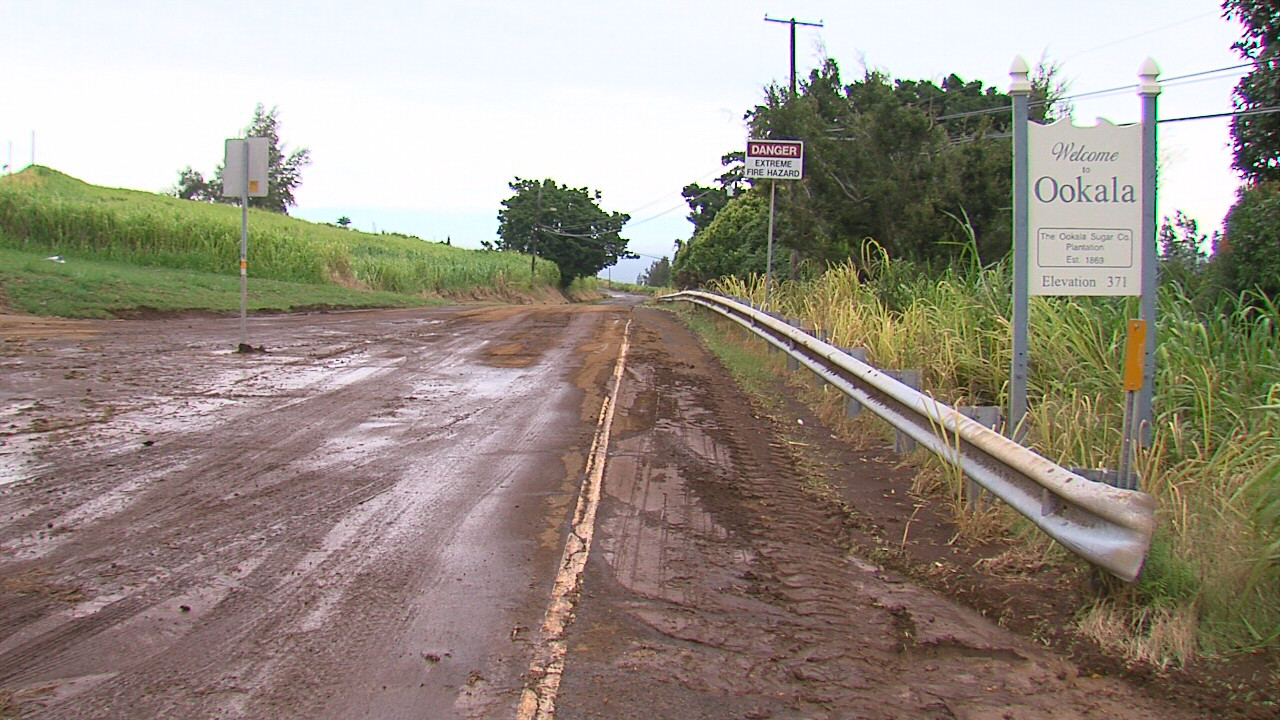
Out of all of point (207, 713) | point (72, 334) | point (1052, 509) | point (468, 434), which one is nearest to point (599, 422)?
point (468, 434)

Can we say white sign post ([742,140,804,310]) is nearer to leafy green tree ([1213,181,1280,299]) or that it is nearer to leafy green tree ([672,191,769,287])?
leafy green tree ([1213,181,1280,299])

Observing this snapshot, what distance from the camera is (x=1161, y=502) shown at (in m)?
5.14

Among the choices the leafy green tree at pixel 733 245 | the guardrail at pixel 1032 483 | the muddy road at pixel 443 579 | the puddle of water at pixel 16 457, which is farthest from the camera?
the leafy green tree at pixel 733 245

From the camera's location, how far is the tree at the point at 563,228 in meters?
76.2

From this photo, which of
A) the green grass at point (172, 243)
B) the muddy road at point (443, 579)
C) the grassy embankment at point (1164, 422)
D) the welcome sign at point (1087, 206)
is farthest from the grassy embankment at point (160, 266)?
the welcome sign at point (1087, 206)

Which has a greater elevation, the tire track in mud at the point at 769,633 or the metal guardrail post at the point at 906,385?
the metal guardrail post at the point at 906,385

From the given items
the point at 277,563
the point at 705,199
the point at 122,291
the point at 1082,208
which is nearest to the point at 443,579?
the point at 277,563

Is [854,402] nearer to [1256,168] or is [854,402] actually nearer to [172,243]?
[1256,168]

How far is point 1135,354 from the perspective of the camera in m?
4.51

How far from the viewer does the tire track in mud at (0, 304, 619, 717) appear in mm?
3656

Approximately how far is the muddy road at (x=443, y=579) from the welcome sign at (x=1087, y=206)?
6.54 ft

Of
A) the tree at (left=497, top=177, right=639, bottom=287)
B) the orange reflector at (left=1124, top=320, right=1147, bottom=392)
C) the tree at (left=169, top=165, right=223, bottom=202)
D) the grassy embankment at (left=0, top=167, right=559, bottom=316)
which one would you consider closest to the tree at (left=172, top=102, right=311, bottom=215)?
the tree at (left=169, top=165, right=223, bottom=202)

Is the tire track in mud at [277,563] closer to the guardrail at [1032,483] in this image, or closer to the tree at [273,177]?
the guardrail at [1032,483]

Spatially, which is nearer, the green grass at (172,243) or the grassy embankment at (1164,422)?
the grassy embankment at (1164,422)
